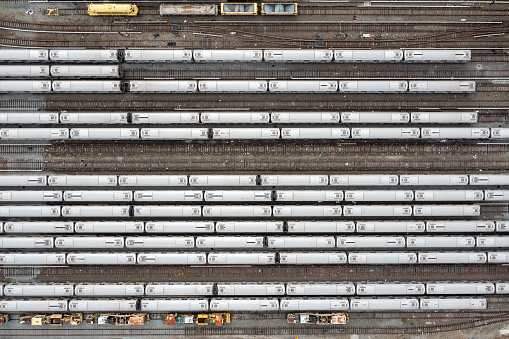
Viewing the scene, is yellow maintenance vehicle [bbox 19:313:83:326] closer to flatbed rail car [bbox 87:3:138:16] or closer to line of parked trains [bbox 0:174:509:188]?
line of parked trains [bbox 0:174:509:188]

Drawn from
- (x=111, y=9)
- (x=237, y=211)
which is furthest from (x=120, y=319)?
(x=111, y=9)

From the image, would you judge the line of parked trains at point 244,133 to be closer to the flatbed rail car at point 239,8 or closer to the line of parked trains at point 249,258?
the line of parked trains at point 249,258

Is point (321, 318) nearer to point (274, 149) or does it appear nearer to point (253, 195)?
point (253, 195)

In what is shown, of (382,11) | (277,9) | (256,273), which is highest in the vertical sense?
(277,9)

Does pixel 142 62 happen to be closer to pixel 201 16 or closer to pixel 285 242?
pixel 201 16

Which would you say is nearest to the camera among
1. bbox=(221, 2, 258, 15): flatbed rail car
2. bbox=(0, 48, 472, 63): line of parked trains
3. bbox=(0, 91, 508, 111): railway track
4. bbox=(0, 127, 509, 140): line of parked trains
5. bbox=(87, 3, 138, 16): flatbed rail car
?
bbox=(0, 48, 472, 63): line of parked trains

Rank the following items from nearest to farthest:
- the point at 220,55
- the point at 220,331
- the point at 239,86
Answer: the point at 220,55 < the point at 239,86 < the point at 220,331

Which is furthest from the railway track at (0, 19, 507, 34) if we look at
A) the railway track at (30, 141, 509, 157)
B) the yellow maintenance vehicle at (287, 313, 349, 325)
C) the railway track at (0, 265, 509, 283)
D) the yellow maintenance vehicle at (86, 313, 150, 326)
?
the yellow maintenance vehicle at (86, 313, 150, 326)
